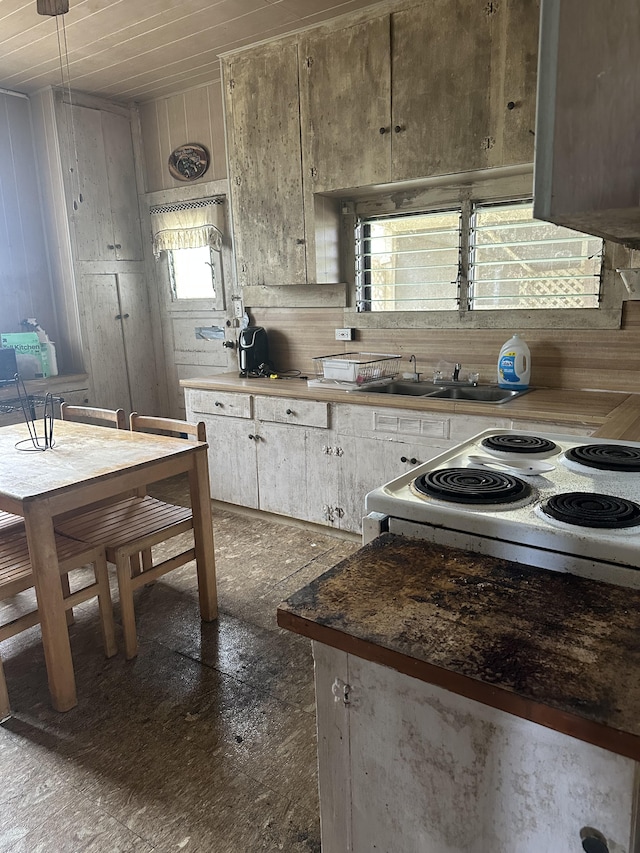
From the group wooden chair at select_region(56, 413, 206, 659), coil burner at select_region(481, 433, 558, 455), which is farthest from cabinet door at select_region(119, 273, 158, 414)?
coil burner at select_region(481, 433, 558, 455)

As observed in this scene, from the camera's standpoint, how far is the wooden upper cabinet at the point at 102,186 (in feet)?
14.3

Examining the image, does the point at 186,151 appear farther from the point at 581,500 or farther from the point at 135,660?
the point at 581,500

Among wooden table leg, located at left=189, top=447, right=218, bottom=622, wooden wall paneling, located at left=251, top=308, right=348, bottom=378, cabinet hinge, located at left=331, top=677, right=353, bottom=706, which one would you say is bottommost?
wooden table leg, located at left=189, top=447, right=218, bottom=622

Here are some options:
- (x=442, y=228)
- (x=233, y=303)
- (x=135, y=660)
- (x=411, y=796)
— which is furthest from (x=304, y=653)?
(x=233, y=303)

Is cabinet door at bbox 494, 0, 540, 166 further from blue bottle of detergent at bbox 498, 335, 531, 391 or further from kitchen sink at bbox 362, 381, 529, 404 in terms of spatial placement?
kitchen sink at bbox 362, 381, 529, 404

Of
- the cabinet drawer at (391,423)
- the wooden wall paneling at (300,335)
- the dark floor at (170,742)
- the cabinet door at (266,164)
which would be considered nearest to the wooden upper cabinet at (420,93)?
the cabinet door at (266,164)

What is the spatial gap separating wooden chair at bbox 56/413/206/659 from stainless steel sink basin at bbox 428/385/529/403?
1405 mm

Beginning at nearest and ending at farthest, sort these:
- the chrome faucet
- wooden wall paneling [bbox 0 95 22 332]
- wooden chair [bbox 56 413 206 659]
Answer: wooden chair [bbox 56 413 206 659]
the chrome faucet
wooden wall paneling [bbox 0 95 22 332]

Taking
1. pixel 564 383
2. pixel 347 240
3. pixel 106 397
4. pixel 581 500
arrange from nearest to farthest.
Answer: pixel 581 500
pixel 564 383
pixel 347 240
pixel 106 397

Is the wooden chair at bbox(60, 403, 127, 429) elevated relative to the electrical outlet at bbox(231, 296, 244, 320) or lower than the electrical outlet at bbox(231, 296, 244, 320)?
lower

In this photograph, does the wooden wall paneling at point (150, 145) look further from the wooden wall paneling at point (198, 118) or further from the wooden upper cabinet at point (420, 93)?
the wooden upper cabinet at point (420, 93)

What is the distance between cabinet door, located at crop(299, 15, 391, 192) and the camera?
3.01m

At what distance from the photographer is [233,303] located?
4387mm

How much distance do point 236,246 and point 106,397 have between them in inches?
69.5
